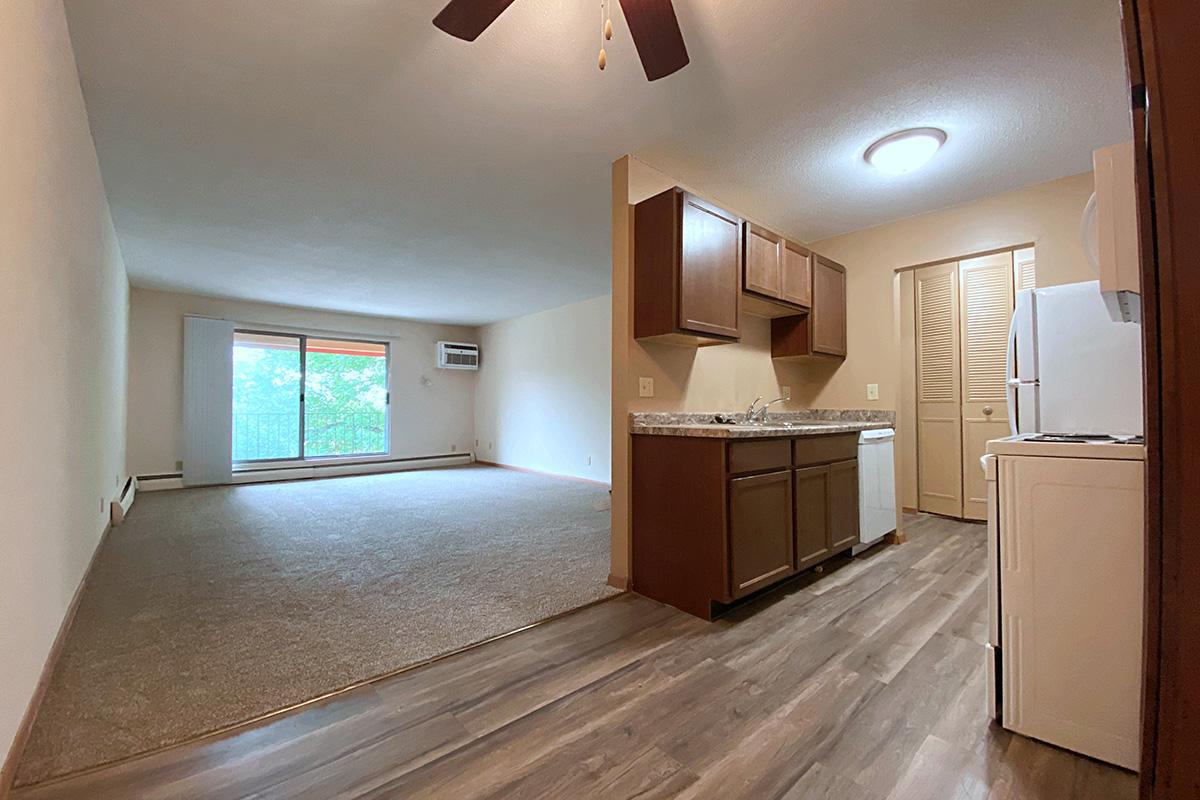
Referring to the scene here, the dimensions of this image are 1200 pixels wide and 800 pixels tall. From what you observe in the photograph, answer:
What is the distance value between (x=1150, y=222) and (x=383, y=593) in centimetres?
299

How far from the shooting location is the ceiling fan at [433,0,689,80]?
55.7 inches

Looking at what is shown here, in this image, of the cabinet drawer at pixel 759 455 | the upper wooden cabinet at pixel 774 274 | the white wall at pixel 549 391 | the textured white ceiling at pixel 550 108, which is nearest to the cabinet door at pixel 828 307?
the upper wooden cabinet at pixel 774 274

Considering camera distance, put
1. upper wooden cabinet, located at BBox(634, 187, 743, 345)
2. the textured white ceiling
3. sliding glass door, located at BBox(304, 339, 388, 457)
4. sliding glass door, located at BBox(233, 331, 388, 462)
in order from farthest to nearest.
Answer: sliding glass door, located at BBox(304, 339, 388, 457), sliding glass door, located at BBox(233, 331, 388, 462), upper wooden cabinet, located at BBox(634, 187, 743, 345), the textured white ceiling

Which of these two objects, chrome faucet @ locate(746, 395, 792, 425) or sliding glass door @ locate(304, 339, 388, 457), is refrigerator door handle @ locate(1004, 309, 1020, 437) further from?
sliding glass door @ locate(304, 339, 388, 457)

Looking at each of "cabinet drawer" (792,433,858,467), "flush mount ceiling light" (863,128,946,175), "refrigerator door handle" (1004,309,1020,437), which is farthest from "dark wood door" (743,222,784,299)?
"refrigerator door handle" (1004,309,1020,437)

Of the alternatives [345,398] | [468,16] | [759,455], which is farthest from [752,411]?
[345,398]

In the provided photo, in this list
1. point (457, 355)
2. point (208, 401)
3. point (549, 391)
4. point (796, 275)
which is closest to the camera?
point (796, 275)

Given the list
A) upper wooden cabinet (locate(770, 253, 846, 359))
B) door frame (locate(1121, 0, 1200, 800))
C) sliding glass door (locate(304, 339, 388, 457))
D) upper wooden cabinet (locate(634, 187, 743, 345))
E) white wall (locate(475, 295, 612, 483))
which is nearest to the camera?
door frame (locate(1121, 0, 1200, 800))

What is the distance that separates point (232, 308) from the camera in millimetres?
6156

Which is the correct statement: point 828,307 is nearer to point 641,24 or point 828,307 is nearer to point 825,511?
point 825,511

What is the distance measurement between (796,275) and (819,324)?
18.4 inches

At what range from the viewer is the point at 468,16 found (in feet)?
4.80

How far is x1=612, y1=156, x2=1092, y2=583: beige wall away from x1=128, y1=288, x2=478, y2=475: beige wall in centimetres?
575

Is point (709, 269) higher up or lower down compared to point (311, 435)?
higher up
